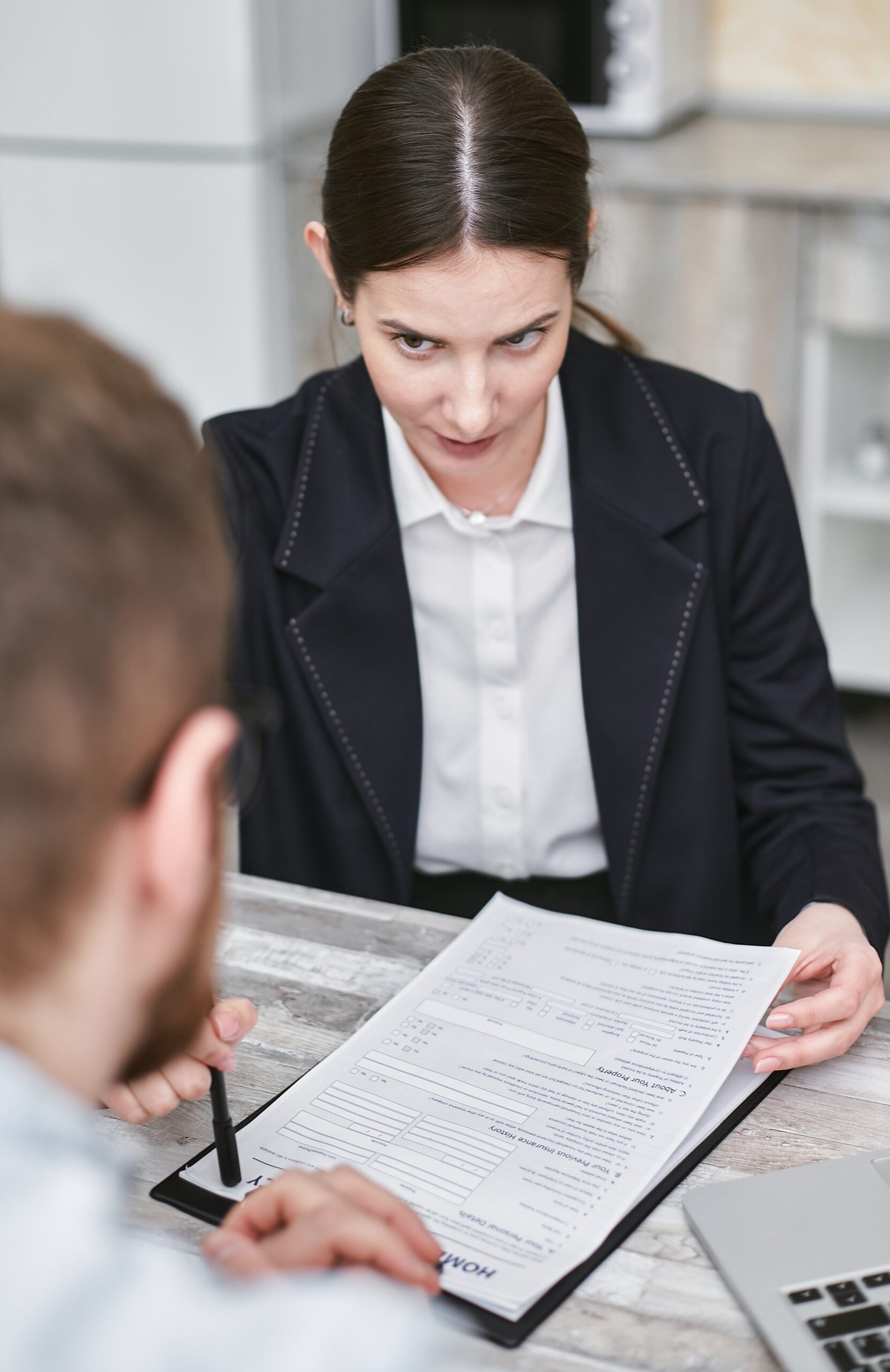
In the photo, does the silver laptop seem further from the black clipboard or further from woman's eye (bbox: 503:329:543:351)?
woman's eye (bbox: 503:329:543:351)

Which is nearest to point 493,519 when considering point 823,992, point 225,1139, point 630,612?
point 630,612

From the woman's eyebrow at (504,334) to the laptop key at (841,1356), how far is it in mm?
740

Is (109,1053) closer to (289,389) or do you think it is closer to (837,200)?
(837,200)

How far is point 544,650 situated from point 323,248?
397 mm

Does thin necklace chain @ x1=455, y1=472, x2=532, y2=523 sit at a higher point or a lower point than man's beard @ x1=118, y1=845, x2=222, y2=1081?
lower

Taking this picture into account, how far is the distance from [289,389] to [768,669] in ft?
5.72

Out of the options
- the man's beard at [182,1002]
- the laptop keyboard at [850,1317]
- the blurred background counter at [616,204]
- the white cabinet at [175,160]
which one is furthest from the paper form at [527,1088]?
the white cabinet at [175,160]

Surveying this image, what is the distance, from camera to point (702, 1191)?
2.59ft

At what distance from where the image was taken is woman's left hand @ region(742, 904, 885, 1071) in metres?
0.89

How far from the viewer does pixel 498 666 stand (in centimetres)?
132

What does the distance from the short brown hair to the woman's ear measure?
746 millimetres

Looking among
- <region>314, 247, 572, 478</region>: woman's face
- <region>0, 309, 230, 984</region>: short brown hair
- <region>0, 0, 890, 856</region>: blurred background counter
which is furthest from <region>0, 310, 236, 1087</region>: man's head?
<region>0, 0, 890, 856</region>: blurred background counter

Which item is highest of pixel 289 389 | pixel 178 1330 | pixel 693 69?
pixel 693 69

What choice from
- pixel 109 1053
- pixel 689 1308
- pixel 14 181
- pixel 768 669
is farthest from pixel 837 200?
pixel 109 1053
